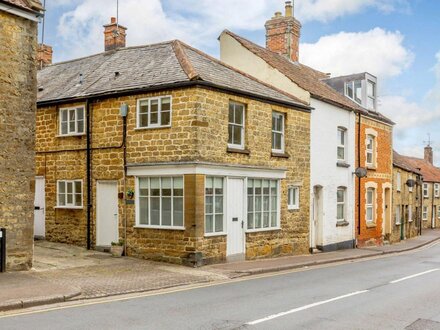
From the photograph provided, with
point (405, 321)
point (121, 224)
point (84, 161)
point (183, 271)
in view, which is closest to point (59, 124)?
point (84, 161)

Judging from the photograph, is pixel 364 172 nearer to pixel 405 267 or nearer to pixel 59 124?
pixel 405 267

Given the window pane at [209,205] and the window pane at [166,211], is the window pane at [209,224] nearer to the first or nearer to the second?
the window pane at [209,205]

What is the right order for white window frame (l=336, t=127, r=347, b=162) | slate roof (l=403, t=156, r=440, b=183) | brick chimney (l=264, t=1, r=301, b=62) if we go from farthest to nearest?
slate roof (l=403, t=156, r=440, b=183) → brick chimney (l=264, t=1, r=301, b=62) → white window frame (l=336, t=127, r=347, b=162)

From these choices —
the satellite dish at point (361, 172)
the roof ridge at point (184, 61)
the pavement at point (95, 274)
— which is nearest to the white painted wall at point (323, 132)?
the satellite dish at point (361, 172)

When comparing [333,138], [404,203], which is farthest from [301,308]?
[404,203]

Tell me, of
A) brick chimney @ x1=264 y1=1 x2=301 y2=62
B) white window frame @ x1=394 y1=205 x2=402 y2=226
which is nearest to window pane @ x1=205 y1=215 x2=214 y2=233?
brick chimney @ x1=264 y1=1 x2=301 y2=62

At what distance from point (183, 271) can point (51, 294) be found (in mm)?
4962

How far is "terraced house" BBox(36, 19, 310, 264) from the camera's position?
16.5m

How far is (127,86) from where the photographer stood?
708 inches

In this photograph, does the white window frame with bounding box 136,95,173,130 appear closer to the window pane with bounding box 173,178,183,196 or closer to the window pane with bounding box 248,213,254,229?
the window pane with bounding box 173,178,183,196

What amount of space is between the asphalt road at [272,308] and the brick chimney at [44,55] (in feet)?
60.7

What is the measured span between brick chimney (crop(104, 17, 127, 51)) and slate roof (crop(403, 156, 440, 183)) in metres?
38.0

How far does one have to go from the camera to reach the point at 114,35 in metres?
24.3

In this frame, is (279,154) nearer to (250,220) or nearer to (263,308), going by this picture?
(250,220)
